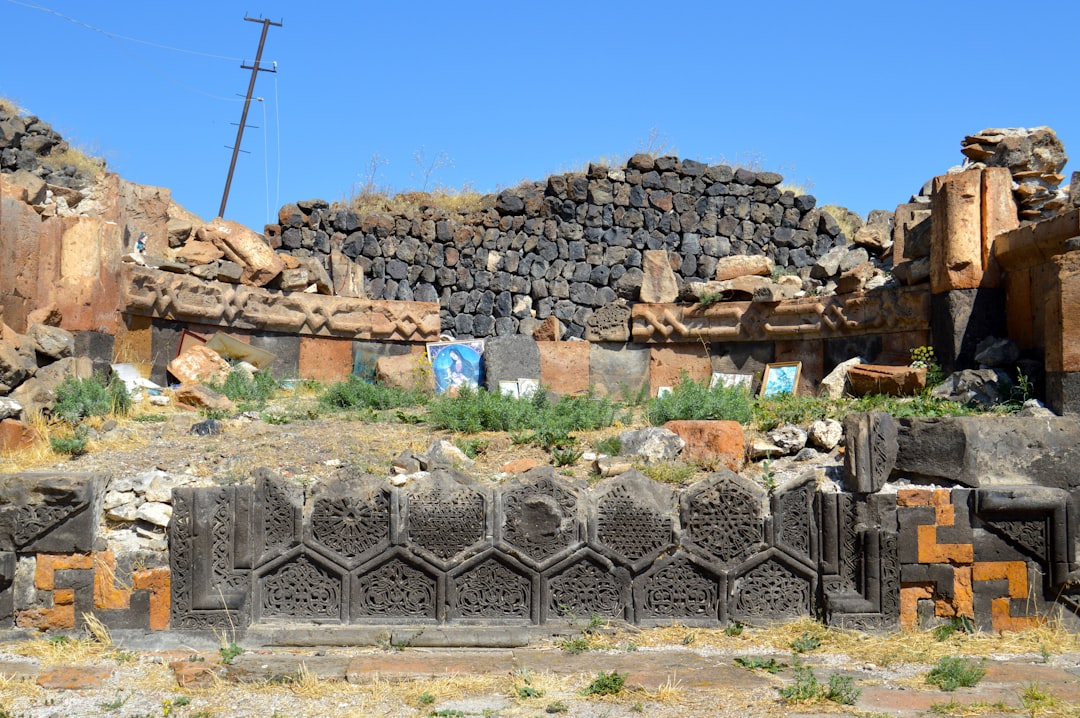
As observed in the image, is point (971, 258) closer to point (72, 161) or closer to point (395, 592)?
point (395, 592)

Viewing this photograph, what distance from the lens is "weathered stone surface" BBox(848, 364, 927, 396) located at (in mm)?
9054

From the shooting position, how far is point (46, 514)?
5508 millimetres

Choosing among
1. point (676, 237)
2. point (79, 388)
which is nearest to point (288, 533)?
point (79, 388)

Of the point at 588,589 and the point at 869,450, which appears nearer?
the point at 588,589

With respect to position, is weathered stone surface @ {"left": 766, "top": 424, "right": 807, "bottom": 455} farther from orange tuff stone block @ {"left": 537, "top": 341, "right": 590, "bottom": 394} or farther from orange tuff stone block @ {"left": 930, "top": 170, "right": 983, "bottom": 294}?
orange tuff stone block @ {"left": 537, "top": 341, "right": 590, "bottom": 394}

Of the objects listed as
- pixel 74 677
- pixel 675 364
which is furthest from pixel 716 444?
pixel 675 364

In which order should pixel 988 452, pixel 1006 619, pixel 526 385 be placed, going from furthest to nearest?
pixel 526 385 → pixel 988 452 → pixel 1006 619

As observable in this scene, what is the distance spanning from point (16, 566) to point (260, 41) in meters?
18.0

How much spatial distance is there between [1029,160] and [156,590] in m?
9.13

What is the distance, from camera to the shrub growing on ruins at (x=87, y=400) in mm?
7855

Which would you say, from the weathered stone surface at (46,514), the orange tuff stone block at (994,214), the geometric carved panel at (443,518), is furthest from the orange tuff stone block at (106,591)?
the orange tuff stone block at (994,214)

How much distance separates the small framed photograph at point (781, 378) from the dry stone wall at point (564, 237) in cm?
280

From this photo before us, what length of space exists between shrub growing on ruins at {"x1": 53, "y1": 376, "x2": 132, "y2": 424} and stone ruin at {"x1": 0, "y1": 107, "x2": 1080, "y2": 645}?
1.22 feet

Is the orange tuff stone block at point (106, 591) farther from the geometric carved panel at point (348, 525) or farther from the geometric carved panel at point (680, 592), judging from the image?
the geometric carved panel at point (680, 592)
